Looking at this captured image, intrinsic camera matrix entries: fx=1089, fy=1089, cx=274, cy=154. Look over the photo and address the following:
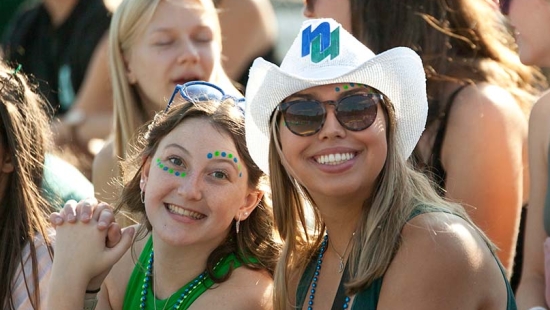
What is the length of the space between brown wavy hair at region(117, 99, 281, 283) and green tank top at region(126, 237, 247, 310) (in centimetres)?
2

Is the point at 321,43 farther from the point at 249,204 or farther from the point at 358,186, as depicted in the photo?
the point at 249,204

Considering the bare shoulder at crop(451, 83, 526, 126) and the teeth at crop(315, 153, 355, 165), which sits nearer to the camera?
the teeth at crop(315, 153, 355, 165)

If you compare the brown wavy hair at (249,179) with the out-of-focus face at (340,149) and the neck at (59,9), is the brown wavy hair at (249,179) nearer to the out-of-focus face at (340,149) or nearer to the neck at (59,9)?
the out-of-focus face at (340,149)

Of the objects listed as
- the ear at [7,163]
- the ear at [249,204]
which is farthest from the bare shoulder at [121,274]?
the ear at [7,163]

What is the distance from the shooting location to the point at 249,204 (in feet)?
11.7

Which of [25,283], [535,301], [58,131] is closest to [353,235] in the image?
[535,301]

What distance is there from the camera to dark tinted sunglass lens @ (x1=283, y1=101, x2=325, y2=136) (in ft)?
10.4

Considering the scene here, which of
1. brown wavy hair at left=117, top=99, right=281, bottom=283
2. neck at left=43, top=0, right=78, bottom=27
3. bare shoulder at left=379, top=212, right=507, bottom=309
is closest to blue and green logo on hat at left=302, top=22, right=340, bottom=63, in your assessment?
brown wavy hair at left=117, top=99, right=281, bottom=283

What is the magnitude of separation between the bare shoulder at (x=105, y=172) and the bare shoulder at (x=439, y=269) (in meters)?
2.13

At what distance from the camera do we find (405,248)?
306 cm

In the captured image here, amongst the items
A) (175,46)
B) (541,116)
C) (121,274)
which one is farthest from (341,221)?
(175,46)

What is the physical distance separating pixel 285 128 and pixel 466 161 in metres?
1.12

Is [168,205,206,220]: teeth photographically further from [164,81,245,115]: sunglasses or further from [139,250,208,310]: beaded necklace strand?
[164,81,245,115]: sunglasses

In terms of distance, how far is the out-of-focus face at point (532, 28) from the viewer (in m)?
3.75
